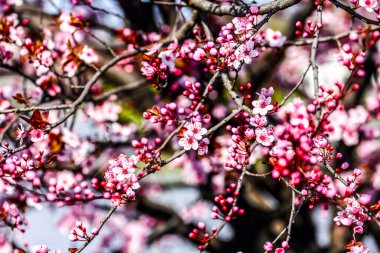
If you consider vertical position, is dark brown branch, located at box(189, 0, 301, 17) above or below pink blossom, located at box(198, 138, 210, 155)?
above

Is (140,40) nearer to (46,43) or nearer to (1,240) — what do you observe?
(46,43)

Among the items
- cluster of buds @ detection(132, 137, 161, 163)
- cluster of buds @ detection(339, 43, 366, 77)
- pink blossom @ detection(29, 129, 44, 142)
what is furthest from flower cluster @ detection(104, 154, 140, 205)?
cluster of buds @ detection(339, 43, 366, 77)

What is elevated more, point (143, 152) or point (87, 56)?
point (87, 56)

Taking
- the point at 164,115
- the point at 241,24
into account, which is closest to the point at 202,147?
the point at 164,115

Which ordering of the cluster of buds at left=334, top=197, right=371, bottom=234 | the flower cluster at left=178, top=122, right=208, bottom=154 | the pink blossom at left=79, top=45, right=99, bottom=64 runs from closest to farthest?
the cluster of buds at left=334, top=197, right=371, bottom=234 → the flower cluster at left=178, top=122, right=208, bottom=154 → the pink blossom at left=79, top=45, right=99, bottom=64

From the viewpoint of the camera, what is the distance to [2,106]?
324 centimetres

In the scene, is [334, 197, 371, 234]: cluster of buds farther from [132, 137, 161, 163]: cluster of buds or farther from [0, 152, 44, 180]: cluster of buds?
[0, 152, 44, 180]: cluster of buds

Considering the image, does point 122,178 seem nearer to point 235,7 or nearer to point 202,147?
point 202,147

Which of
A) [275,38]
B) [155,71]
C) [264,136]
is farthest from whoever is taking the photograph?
[275,38]

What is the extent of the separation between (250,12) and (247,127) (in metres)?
0.57

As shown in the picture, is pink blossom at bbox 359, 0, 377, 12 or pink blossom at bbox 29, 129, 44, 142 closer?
pink blossom at bbox 29, 129, 44, 142

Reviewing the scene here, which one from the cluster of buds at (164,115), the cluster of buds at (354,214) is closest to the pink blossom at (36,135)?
the cluster of buds at (164,115)

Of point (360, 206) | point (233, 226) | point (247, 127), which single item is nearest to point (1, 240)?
point (233, 226)

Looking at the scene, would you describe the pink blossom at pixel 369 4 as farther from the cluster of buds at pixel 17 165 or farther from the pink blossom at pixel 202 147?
the cluster of buds at pixel 17 165
